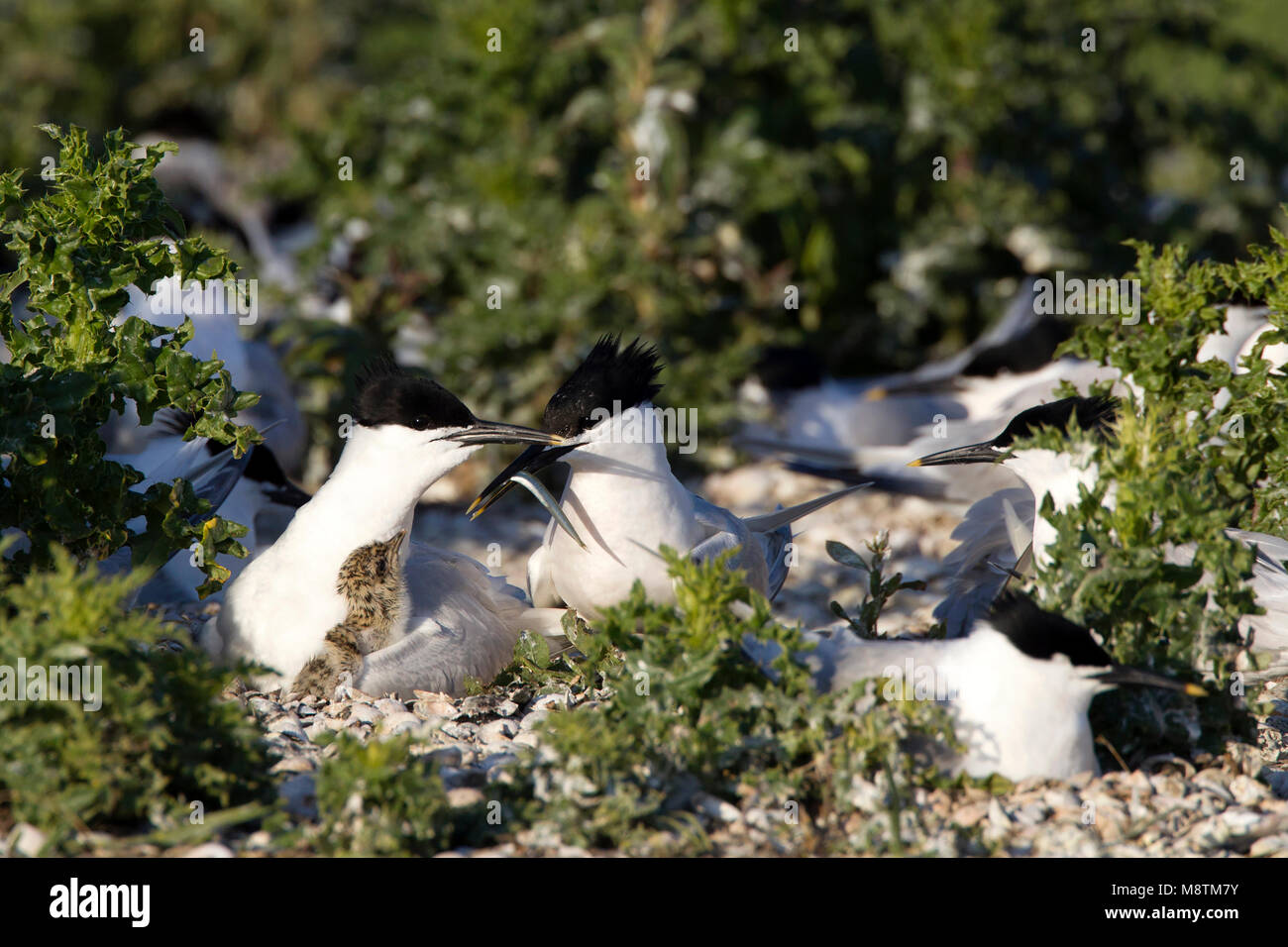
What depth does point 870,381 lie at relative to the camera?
19.7ft

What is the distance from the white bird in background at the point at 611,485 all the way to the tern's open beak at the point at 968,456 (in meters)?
0.58

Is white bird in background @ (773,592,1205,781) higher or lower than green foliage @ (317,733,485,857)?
higher

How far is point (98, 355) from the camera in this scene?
123 inches

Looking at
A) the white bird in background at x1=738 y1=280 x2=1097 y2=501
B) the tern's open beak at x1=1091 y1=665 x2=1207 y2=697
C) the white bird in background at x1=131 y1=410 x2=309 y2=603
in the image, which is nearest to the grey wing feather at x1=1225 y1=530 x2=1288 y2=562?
the tern's open beak at x1=1091 y1=665 x2=1207 y2=697

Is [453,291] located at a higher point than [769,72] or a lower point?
lower

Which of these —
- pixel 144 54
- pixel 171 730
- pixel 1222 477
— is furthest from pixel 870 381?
pixel 144 54

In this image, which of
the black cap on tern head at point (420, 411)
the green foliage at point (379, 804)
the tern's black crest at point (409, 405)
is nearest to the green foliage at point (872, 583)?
the black cap on tern head at point (420, 411)

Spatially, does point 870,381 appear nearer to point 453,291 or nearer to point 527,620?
point 453,291

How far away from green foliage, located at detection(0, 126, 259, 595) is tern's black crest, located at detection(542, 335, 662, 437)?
0.76 metres

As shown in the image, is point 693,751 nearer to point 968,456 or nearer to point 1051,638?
point 1051,638

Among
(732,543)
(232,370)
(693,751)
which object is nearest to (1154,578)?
(693,751)

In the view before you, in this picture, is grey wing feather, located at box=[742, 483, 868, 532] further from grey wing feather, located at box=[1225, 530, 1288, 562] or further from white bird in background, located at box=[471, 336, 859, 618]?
grey wing feather, located at box=[1225, 530, 1288, 562]

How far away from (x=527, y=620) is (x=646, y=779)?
3.96 ft

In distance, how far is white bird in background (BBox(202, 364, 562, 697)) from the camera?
3.27 metres
